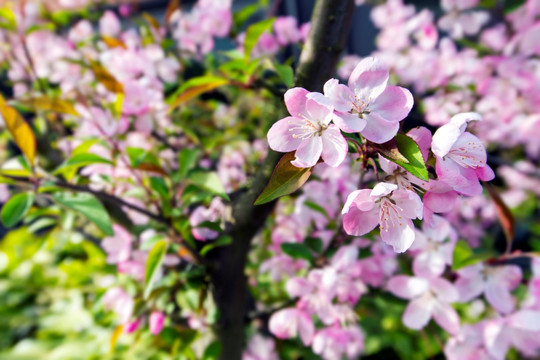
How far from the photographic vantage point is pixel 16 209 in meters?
0.59

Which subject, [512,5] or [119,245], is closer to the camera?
[119,245]

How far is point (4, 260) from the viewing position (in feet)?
7.14

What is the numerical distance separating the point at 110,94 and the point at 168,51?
25 cm

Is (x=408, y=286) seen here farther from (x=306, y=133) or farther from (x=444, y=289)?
(x=306, y=133)

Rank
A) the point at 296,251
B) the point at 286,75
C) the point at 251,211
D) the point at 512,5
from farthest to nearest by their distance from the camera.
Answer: the point at 512,5
the point at 296,251
the point at 251,211
the point at 286,75

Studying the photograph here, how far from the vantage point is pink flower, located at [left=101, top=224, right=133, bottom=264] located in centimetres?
86

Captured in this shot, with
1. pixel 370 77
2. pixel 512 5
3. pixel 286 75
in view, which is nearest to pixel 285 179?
pixel 370 77

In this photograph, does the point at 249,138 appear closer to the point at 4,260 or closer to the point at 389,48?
the point at 389,48

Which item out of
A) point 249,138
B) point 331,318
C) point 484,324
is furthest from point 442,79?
point 331,318

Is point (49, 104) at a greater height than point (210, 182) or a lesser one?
greater

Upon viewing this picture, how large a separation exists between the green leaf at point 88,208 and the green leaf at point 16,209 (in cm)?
4

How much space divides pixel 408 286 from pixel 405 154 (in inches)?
20.9

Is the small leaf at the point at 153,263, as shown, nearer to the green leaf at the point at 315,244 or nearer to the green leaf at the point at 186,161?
the green leaf at the point at 186,161

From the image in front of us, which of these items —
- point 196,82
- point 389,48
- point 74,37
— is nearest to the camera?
point 196,82
